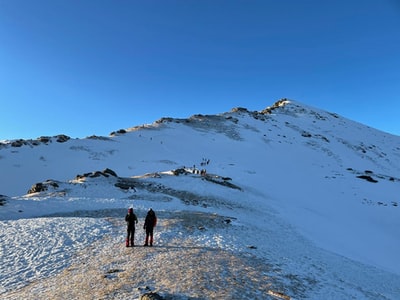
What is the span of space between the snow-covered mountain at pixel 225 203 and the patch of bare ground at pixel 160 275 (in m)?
0.14

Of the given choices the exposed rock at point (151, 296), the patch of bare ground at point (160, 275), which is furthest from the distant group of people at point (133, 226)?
the exposed rock at point (151, 296)

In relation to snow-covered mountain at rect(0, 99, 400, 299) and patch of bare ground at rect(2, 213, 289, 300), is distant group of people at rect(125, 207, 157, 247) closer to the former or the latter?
patch of bare ground at rect(2, 213, 289, 300)

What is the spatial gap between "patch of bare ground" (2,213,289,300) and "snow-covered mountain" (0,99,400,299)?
5.5 inches

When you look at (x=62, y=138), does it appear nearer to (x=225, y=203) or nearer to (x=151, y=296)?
(x=225, y=203)

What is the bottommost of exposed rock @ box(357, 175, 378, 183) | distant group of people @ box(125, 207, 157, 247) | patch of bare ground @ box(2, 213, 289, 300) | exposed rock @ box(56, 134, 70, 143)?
patch of bare ground @ box(2, 213, 289, 300)

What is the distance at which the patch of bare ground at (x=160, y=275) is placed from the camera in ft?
36.0

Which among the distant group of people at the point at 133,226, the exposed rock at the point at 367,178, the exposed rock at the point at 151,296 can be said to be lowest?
the exposed rock at the point at 151,296

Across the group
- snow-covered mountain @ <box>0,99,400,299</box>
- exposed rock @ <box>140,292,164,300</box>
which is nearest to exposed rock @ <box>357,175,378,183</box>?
snow-covered mountain @ <box>0,99,400,299</box>

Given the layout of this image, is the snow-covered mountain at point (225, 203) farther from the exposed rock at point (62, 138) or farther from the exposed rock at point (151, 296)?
the exposed rock at point (151, 296)

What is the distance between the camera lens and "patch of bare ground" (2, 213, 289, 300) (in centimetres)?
1097

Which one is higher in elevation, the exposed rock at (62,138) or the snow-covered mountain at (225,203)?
the exposed rock at (62,138)

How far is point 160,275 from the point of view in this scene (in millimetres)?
12594

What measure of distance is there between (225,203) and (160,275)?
20309 millimetres

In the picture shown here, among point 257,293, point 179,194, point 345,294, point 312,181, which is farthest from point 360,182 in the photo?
Answer: point 257,293
